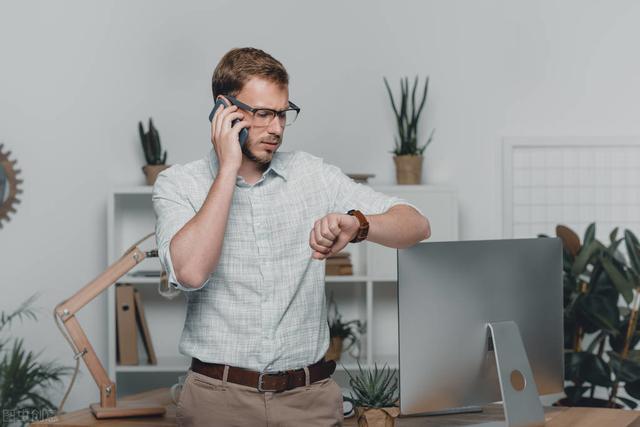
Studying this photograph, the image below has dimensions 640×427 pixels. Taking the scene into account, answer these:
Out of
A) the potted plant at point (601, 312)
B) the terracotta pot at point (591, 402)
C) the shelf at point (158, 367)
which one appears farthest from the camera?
the shelf at point (158, 367)

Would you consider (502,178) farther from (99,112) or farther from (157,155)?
(99,112)

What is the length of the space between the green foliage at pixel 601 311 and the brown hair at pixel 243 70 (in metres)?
2.16

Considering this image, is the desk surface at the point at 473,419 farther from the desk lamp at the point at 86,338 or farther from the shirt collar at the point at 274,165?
the shirt collar at the point at 274,165

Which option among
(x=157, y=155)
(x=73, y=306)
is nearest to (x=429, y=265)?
(x=73, y=306)

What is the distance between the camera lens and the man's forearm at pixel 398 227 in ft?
6.21

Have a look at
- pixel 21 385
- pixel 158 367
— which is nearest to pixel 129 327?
pixel 158 367

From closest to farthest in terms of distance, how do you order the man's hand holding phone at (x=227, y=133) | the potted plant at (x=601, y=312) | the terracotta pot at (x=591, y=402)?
the man's hand holding phone at (x=227, y=133)
the potted plant at (x=601, y=312)
the terracotta pot at (x=591, y=402)

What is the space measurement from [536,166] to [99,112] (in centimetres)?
233

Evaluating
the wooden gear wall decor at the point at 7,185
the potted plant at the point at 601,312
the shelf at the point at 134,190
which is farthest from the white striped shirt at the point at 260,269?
the wooden gear wall decor at the point at 7,185

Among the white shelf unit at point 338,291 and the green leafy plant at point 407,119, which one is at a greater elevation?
the green leafy plant at point 407,119

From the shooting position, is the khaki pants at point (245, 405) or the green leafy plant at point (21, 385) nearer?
the khaki pants at point (245, 405)

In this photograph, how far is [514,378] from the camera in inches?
83.0

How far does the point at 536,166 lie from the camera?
4.40 meters

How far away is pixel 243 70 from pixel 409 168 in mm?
2272
